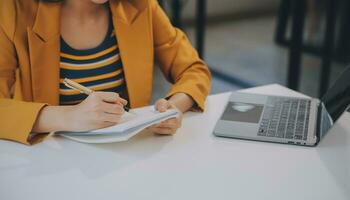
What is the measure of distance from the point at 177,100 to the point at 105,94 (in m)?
0.26

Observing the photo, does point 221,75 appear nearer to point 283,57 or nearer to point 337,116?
point 283,57

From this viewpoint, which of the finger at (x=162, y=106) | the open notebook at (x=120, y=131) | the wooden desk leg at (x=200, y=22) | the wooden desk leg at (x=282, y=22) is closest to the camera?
the open notebook at (x=120, y=131)

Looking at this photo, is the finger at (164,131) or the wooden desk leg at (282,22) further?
the wooden desk leg at (282,22)

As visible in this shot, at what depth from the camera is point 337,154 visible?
1.05 meters

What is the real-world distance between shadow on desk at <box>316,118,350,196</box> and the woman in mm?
329

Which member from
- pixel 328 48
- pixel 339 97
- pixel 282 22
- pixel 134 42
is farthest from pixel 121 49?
pixel 282 22

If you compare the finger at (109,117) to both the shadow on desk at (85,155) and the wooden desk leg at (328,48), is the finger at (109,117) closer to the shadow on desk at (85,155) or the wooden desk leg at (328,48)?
the shadow on desk at (85,155)

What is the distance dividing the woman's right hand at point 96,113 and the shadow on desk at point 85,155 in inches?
1.7

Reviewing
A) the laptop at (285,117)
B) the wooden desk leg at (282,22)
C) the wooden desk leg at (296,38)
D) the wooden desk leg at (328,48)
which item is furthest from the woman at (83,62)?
the wooden desk leg at (282,22)

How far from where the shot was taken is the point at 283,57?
4.17 metres

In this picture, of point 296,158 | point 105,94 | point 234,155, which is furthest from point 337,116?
point 105,94

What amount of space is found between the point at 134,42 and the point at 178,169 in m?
0.53

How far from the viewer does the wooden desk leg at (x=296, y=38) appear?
2.84 m

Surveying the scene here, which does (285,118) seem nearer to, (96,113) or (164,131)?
(164,131)
